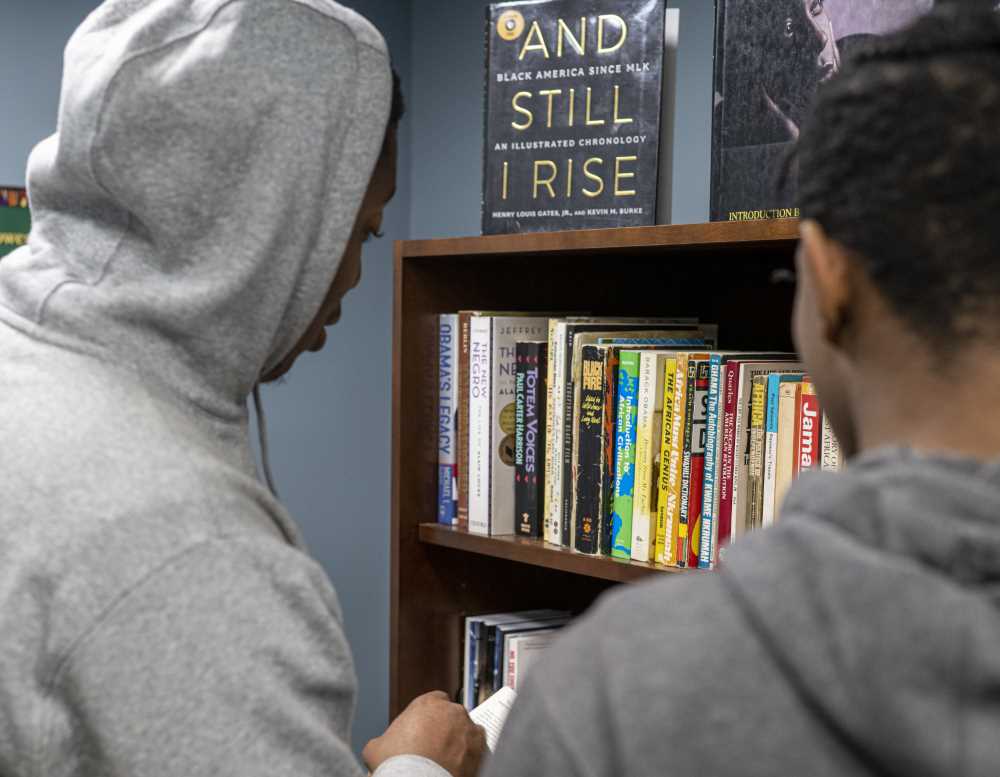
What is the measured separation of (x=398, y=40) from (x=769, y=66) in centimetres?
148

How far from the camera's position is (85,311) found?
3.12 ft

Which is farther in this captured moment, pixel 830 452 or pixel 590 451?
pixel 590 451

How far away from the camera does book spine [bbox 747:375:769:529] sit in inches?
57.8

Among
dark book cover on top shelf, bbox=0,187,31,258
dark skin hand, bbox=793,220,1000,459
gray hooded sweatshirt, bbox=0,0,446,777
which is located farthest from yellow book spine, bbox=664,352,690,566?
dark book cover on top shelf, bbox=0,187,31,258

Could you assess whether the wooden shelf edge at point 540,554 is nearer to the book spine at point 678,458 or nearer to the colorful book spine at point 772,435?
the book spine at point 678,458

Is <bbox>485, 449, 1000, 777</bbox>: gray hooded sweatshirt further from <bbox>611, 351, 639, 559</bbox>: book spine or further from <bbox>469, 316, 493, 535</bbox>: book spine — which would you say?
<bbox>469, 316, 493, 535</bbox>: book spine

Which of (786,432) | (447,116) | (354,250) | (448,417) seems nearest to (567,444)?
(448,417)

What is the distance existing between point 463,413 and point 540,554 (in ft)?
0.90

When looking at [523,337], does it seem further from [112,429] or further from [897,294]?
[897,294]

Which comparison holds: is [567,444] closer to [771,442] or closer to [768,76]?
[771,442]

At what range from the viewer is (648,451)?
1.58 metres

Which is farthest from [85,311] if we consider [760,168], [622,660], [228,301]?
[760,168]

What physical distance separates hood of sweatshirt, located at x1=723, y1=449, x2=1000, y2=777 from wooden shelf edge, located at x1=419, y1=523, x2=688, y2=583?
3.26 feet

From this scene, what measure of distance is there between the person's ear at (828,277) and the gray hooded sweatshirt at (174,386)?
0.45 m
